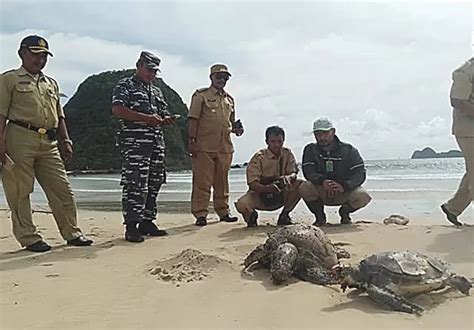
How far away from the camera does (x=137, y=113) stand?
19.0 ft

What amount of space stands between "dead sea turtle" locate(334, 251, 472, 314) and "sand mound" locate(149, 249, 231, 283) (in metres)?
1.17

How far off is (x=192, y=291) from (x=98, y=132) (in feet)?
158

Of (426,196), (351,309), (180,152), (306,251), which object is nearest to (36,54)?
(306,251)

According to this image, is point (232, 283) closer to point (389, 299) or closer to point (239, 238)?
point (389, 299)

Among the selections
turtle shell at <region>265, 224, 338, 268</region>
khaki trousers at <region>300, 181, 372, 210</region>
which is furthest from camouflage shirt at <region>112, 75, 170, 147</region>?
turtle shell at <region>265, 224, 338, 268</region>

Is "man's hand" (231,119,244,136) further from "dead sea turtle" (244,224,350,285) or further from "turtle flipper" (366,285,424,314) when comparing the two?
"turtle flipper" (366,285,424,314)

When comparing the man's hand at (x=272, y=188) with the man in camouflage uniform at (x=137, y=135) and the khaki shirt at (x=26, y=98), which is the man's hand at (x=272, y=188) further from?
the khaki shirt at (x=26, y=98)

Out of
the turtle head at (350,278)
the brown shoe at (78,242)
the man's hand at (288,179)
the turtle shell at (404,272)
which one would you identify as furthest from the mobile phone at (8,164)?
the turtle shell at (404,272)

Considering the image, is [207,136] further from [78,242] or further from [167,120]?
[78,242]

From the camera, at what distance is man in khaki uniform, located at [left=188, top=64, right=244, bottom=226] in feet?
23.6

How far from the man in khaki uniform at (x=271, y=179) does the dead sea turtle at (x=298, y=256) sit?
2045 mm

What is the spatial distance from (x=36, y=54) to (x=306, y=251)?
329 centimetres

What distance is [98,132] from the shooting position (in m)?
49.9

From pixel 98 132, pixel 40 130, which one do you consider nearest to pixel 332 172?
pixel 40 130
